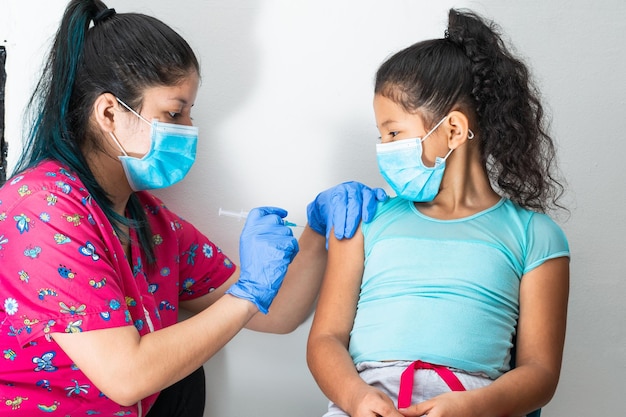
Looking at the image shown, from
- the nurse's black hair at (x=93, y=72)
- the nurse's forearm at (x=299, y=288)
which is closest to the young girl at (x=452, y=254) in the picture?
the nurse's forearm at (x=299, y=288)

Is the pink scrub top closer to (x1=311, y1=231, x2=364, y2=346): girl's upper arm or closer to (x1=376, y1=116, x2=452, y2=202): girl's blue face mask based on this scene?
(x1=311, y1=231, x2=364, y2=346): girl's upper arm

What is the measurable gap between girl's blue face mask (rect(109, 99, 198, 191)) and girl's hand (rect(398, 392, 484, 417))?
2.31 ft

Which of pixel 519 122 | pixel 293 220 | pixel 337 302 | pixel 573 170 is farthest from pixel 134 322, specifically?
pixel 573 170

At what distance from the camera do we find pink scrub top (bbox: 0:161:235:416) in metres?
1.41

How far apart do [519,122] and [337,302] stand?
59 cm

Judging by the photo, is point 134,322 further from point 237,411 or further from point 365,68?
point 365,68

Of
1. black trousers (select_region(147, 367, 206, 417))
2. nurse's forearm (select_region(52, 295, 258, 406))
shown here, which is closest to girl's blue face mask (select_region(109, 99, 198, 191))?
nurse's forearm (select_region(52, 295, 258, 406))

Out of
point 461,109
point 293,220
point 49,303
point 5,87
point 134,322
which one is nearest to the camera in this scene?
point 49,303

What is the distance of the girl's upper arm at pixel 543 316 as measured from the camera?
1.66 m

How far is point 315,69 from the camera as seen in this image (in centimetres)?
199

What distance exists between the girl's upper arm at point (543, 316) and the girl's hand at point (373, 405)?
37 centimetres

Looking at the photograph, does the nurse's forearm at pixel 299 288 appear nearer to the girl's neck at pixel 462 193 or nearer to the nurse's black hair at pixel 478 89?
the girl's neck at pixel 462 193

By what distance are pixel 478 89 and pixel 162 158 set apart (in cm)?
72

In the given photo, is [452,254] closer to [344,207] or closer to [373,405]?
[344,207]
